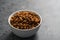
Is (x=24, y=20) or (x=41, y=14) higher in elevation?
(x=41, y=14)

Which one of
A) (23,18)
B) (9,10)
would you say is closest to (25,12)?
(23,18)

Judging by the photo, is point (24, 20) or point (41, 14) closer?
point (24, 20)

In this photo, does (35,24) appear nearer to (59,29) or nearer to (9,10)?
(59,29)

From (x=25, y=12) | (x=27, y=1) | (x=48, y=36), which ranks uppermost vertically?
(x=27, y=1)
